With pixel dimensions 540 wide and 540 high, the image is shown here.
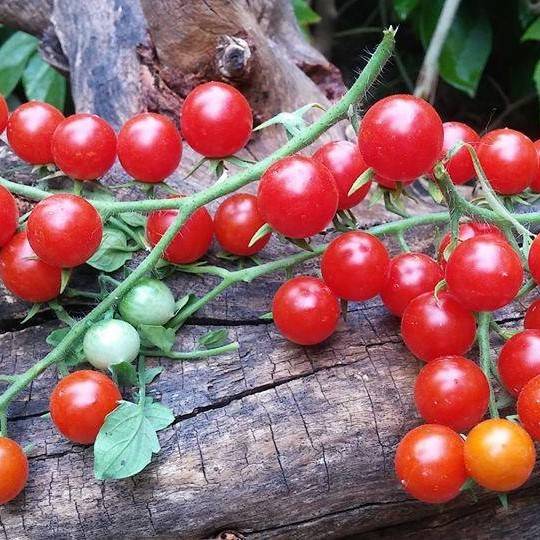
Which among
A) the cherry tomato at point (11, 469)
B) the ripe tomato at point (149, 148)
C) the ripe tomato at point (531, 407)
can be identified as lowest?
the cherry tomato at point (11, 469)

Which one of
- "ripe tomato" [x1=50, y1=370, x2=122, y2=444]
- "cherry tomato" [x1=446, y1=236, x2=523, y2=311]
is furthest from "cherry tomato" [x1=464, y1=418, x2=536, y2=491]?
"ripe tomato" [x1=50, y1=370, x2=122, y2=444]

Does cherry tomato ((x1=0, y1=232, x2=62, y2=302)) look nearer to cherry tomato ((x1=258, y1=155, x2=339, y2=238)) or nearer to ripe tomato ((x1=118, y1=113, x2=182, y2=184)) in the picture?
ripe tomato ((x1=118, y1=113, x2=182, y2=184))

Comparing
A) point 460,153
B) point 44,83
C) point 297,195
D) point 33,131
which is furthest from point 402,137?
point 44,83

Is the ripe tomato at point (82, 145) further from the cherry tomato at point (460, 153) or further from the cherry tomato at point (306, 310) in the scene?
the cherry tomato at point (460, 153)

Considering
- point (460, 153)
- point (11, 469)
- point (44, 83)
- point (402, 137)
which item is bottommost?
point (44, 83)

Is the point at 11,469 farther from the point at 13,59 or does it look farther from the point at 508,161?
the point at 13,59

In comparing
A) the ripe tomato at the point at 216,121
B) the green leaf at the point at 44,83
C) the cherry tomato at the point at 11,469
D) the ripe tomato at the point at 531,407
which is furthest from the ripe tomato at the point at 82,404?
the green leaf at the point at 44,83

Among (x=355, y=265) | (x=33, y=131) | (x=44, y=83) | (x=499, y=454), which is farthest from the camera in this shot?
(x=44, y=83)

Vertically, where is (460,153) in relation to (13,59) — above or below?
above
